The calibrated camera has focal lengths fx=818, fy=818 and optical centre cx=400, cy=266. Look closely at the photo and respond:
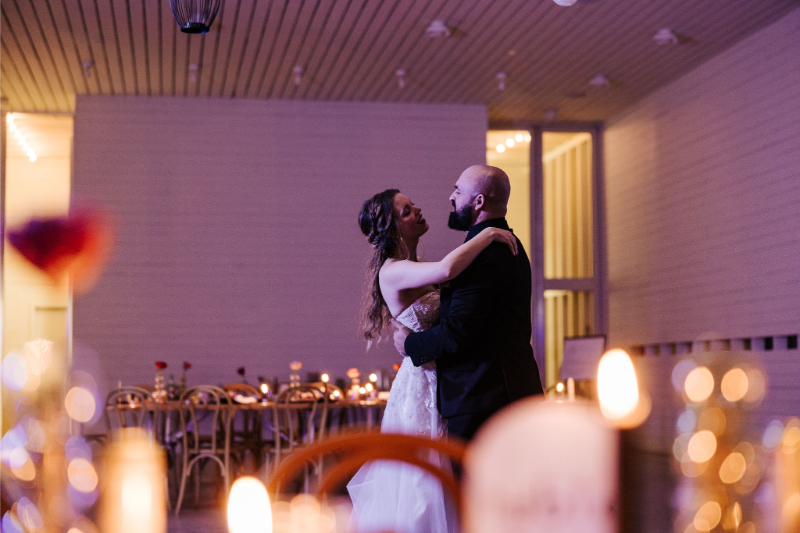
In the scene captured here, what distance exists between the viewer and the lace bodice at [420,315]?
2.73m

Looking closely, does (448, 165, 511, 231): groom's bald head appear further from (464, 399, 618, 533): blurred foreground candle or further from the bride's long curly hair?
(464, 399, 618, 533): blurred foreground candle

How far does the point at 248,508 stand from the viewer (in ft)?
3.15

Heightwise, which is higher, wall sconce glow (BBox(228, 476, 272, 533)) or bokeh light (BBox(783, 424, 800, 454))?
bokeh light (BBox(783, 424, 800, 454))

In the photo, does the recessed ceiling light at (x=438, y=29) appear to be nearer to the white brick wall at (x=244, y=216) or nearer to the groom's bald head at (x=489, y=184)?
the white brick wall at (x=244, y=216)

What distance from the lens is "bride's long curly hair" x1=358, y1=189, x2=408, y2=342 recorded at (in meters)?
2.73

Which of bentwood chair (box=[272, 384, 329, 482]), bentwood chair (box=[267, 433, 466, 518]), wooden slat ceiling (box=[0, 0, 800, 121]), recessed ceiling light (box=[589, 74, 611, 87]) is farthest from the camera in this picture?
recessed ceiling light (box=[589, 74, 611, 87])

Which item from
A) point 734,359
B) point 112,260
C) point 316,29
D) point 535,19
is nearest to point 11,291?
point 112,260

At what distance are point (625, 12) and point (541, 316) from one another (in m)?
4.22

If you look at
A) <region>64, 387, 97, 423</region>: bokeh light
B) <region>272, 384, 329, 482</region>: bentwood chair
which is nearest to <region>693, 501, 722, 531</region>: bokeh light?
<region>64, 387, 97, 423</region>: bokeh light

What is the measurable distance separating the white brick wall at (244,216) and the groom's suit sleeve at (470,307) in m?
6.94

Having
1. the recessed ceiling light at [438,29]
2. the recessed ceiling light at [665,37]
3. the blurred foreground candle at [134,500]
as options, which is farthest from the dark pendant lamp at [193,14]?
the recessed ceiling light at [665,37]

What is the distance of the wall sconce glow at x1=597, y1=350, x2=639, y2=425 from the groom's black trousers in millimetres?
1677

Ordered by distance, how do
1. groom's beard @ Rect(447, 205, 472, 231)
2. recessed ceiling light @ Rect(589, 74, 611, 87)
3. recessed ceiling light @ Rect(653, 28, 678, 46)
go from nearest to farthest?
groom's beard @ Rect(447, 205, 472, 231) → recessed ceiling light @ Rect(653, 28, 678, 46) → recessed ceiling light @ Rect(589, 74, 611, 87)

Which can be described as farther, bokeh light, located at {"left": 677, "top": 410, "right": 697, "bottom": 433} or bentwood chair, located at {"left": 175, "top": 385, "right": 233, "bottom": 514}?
bentwood chair, located at {"left": 175, "top": 385, "right": 233, "bottom": 514}
